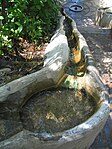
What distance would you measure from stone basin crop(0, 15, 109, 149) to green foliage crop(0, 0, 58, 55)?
0.94 feet

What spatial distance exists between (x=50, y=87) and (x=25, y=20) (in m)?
1.00

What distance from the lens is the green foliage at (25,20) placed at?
12.9ft

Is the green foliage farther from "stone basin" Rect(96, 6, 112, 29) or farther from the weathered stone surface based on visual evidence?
"stone basin" Rect(96, 6, 112, 29)

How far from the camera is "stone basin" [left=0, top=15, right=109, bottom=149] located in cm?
282

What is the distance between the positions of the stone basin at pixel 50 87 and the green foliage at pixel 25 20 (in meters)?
0.29

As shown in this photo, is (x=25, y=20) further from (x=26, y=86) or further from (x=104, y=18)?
(x=104, y=18)

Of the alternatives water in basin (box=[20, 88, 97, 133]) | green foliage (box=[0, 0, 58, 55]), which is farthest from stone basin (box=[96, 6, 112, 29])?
water in basin (box=[20, 88, 97, 133])

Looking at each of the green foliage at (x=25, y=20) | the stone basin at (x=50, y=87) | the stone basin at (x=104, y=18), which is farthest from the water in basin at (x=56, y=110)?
the stone basin at (x=104, y=18)

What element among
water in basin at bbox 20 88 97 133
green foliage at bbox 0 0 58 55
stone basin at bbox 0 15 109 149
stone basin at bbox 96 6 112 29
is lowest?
stone basin at bbox 96 6 112 29

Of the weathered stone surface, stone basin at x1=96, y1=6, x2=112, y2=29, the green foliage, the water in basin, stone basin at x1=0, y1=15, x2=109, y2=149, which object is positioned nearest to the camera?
stone basin at x1=0, y1=15, x2=109, y2=149

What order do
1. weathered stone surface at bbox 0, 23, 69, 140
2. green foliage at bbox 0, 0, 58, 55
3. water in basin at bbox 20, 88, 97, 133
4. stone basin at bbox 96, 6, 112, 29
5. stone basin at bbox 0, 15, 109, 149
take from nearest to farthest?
stone basin at bbox 0, 15, 109, 149 → weathered stone surface at bbox 0, 23, 69, 140 → water in basin at bbox 20, 88, 97, 133 → green foliage at bbox 0, 0, 58, 55 → stone basin at bbox 96, 6, 112, 29

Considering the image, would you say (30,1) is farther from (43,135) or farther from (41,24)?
(43,135)

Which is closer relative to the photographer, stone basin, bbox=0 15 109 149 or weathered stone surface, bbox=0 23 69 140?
stone basin, bbox=0 15 109 149

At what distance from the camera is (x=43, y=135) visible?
9.28 ft
